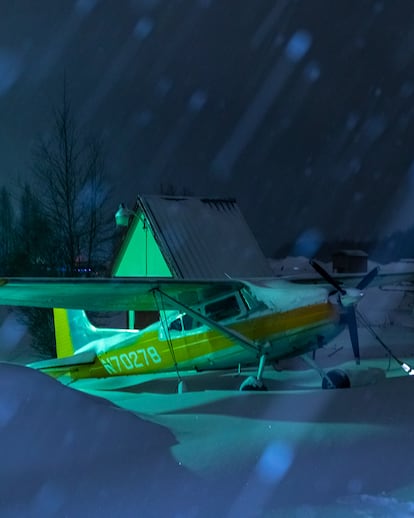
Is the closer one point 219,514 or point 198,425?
point 219,514

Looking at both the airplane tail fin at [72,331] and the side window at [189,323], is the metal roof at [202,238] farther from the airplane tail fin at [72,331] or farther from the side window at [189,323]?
the side window at [189,323]

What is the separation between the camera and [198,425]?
17.5 feet

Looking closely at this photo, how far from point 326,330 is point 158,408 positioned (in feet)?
10.6

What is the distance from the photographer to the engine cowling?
8.66 metres

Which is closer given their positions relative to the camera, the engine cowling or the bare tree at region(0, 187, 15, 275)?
the engine cowling

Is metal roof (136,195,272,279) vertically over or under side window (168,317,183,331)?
over

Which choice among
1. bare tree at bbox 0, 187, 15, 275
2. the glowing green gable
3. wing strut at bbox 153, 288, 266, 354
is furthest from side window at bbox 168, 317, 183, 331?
bare tree at bbox 0, 187, 15, 275

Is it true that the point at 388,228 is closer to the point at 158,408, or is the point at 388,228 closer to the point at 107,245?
the point at 107,245

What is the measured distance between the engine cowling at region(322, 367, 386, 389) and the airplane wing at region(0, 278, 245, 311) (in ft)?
6.86

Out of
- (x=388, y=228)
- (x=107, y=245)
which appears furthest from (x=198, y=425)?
(x=388, y=228)

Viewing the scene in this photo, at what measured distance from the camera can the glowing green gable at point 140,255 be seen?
16.5 metres

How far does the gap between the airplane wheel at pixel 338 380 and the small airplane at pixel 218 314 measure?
2 centimetres

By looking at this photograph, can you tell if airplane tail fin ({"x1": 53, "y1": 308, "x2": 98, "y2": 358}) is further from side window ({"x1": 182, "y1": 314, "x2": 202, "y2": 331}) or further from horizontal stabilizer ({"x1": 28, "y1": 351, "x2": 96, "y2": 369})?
side window ({"x1": 182, "y1": 314, "x2": 202, "y2": 331})

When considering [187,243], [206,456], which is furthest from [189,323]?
[206,456]
